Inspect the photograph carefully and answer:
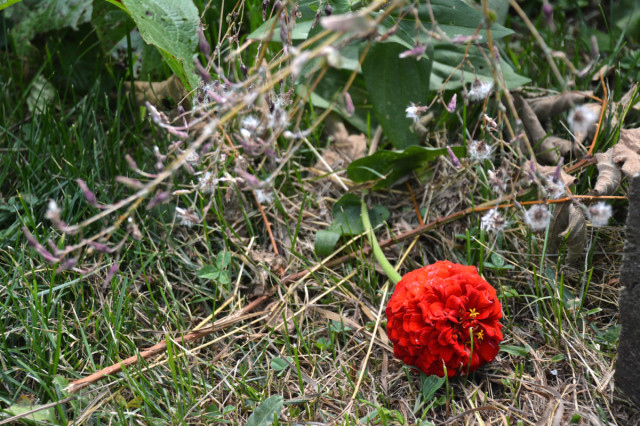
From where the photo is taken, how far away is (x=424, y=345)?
1.28 metres

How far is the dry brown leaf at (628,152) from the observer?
1.35 m

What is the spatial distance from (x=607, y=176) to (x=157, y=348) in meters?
1.16

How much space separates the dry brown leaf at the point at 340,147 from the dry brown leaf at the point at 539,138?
498 millimetres

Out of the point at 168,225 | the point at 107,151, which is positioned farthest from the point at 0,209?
the point at 168,225

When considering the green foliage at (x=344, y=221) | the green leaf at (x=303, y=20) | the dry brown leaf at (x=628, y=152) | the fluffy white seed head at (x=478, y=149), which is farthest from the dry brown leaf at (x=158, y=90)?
the dry brown leaf at (x=628, y=152)

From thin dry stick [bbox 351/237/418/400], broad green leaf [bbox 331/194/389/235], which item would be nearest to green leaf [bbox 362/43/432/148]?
broad green leaf [bbox 331/194/389/235]

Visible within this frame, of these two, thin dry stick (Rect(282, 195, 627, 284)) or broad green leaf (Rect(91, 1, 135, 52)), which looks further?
broad green leaf (Rect(91, 1, 135, 52))

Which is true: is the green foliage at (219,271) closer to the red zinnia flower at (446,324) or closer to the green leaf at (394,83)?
the red zinnia flower at (446,324)

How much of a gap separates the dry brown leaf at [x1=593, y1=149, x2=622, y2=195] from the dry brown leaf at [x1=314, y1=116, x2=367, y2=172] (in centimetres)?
72

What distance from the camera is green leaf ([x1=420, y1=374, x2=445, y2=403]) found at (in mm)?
1282

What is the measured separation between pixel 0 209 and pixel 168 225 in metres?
0.46

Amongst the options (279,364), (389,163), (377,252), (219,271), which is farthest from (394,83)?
(279,364)

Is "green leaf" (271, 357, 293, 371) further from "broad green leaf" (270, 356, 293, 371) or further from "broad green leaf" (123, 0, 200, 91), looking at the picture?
"broad green leaf" (123, 0, 200, 91)

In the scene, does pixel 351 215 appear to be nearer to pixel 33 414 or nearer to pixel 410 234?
pixel 410 234
